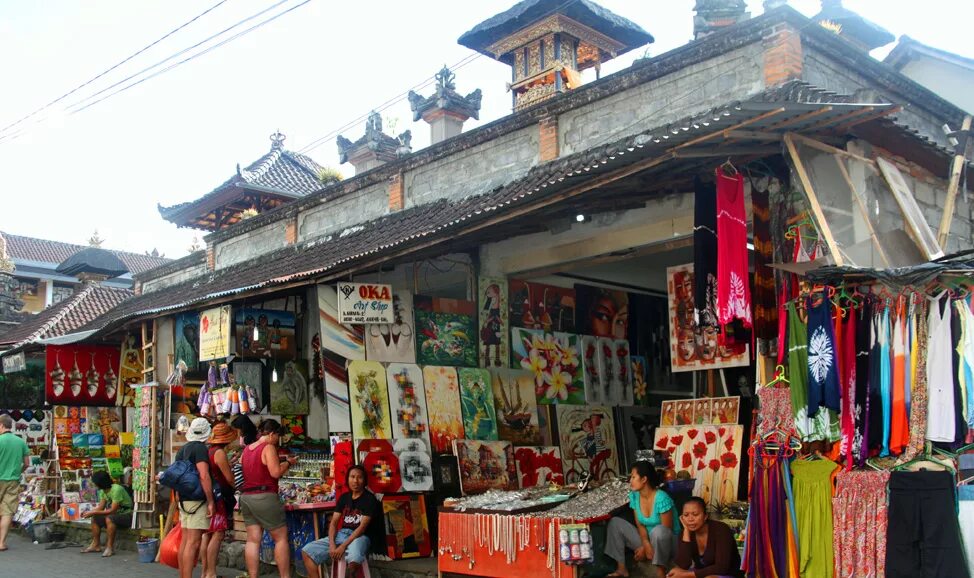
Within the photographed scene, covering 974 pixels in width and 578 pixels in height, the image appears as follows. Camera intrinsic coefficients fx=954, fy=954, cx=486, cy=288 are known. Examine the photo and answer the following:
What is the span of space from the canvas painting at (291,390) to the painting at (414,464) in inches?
105

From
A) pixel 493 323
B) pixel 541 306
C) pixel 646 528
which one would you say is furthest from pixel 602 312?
pixel 646 528

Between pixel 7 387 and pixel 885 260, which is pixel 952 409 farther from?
pixel 7 387

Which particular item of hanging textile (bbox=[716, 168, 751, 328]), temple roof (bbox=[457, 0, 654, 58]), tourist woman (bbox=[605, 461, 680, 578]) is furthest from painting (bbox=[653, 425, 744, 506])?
temple roof (bbox=[457, 0, 654, 58])

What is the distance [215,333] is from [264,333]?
0.59 m

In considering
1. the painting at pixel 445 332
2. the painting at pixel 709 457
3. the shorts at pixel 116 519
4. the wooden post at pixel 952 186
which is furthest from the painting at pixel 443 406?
the wooden post at pixel 952 186

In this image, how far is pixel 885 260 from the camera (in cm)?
698

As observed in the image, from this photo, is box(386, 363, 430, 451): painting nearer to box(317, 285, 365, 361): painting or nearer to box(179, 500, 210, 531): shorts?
box(317, 285, 365, 361): painting

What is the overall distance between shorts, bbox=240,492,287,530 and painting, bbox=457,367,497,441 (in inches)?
94.4

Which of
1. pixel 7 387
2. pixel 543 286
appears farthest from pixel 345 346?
pixel 7 387

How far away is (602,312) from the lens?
12.1m

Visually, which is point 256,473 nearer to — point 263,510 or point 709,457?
point 263,510

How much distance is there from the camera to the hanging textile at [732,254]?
23.8ft

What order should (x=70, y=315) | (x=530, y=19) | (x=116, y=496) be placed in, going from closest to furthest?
1. (x=116, y=496)
2. (x=530, y=19)
3. (x=70, y=315)

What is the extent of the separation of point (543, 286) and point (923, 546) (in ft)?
21.3
